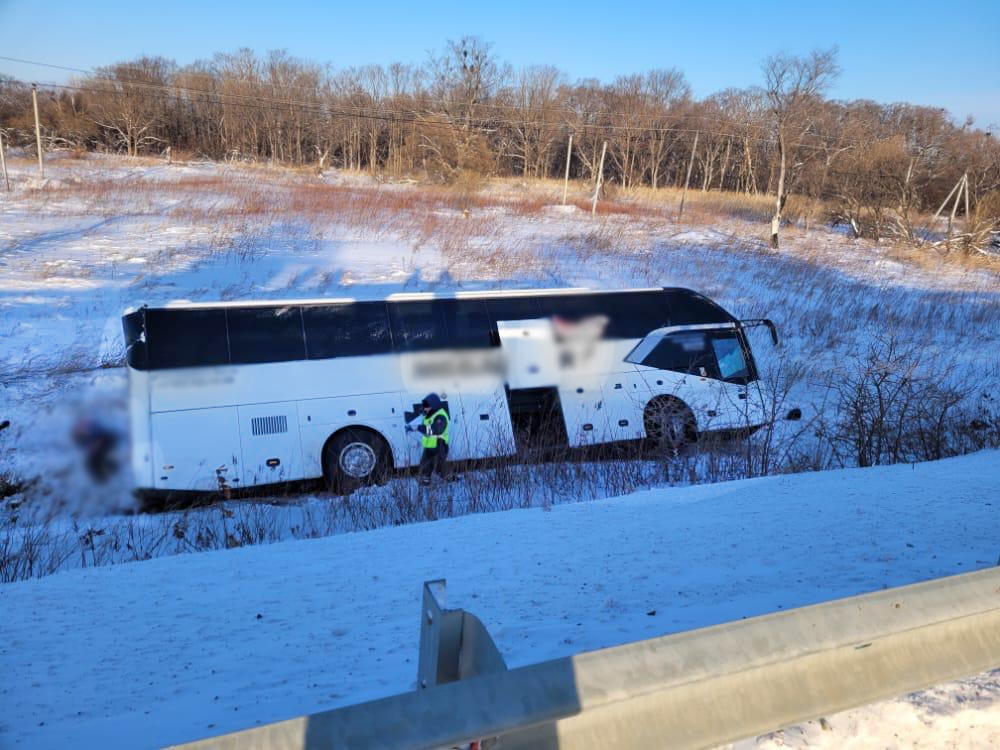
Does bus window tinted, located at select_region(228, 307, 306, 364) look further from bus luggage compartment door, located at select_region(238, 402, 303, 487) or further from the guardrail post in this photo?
the guardrail post

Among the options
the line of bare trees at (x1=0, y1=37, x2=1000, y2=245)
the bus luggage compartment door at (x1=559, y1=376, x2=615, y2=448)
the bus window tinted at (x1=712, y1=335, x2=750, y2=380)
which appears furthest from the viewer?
the line of bare trees at (x1=0, y1=37, x2=1000, y2=245)

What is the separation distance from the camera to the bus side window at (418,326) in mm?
10438

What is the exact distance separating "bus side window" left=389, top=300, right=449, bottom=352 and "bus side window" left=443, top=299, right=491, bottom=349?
0.35ft

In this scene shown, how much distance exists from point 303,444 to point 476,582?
238 inches

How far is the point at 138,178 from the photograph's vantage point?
108ft

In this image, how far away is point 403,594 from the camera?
12.9 feet

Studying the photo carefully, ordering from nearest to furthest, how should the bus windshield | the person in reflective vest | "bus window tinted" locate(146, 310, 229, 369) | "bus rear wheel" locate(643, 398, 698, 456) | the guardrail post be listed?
the guardrail post → "bus rear wheel" locate(643, 398, 698, 456) → "bus window tinted" locate(146, 310, 229, 369) → the person in reflective vest → the bus windshield

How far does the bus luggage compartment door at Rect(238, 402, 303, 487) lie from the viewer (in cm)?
928

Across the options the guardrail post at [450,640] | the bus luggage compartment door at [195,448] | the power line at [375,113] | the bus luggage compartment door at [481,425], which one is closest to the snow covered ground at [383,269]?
the bus luggage compartment door at [195,448]

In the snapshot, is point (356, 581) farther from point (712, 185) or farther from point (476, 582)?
point (712, 185)

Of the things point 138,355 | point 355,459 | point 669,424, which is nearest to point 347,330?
point 355,459

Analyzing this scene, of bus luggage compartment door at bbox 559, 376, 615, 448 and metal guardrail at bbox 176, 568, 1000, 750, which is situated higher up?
metal guardrail at bbox 176, 568, 1000, 750

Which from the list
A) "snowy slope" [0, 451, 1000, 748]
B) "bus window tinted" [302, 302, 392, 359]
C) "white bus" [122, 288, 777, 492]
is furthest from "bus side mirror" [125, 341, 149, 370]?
"snowy slope" [0, 451, 1000, 748]

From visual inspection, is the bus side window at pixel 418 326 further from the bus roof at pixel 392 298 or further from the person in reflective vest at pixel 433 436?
the person in reflective vest at pixel 433 436
